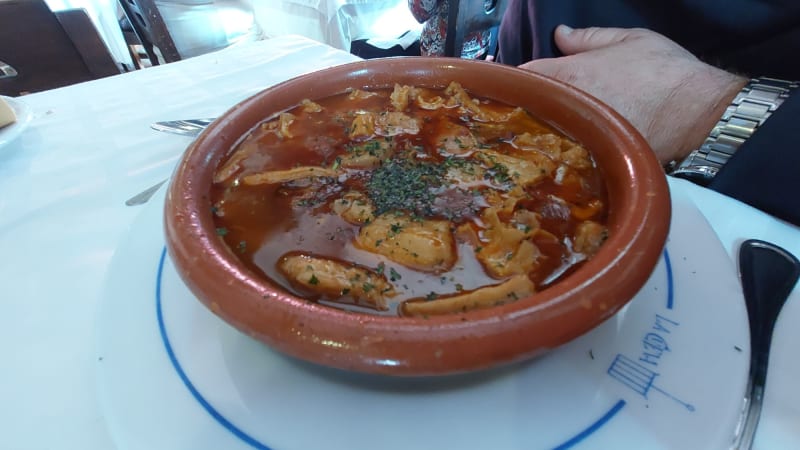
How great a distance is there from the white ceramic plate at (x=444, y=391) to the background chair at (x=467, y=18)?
11.0ft

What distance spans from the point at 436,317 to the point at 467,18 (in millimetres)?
3812

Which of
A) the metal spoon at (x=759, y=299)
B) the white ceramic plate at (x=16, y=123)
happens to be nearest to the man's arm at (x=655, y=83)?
the metal spoon at (x=759, y=299)

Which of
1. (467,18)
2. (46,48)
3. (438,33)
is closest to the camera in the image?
(46,48)

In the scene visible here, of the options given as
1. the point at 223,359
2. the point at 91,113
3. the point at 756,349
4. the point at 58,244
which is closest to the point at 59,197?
the point at 58,244

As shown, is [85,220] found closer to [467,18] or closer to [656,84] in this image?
[656,84]

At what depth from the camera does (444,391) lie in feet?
2.75

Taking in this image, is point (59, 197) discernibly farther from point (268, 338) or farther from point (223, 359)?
point (268, 338)

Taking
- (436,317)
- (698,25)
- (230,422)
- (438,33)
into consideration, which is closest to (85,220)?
(230,422)

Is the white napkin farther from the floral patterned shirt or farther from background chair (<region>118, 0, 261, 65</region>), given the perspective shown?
background chair (<region>118, 0, 261, 65</region>)

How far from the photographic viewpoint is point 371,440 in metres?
0.77

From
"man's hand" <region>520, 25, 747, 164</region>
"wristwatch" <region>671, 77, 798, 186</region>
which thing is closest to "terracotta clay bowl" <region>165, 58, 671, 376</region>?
"wristwatch" <region>671, 77, 798, 186</region>

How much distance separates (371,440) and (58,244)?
119 centimetres

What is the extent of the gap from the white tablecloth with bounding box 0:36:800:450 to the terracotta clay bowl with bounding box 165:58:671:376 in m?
0.36

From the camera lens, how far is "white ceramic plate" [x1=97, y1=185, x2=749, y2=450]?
763 millimetres
